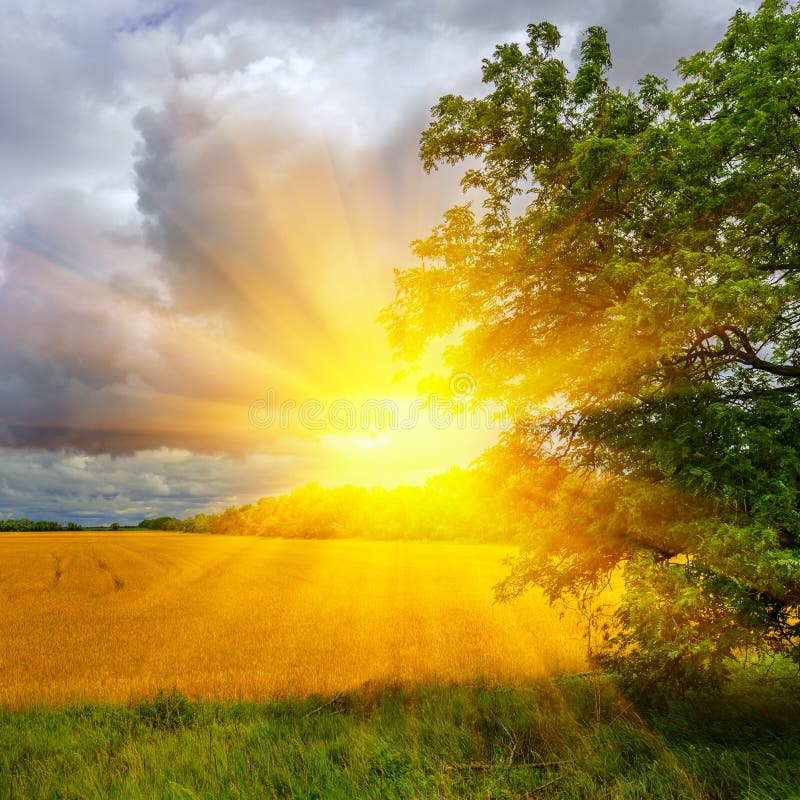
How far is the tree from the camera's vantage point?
6.21 metres

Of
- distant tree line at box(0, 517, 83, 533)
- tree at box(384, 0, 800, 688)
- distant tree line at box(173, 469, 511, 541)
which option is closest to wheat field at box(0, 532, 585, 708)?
tree at box(384, 0, 800, 688)

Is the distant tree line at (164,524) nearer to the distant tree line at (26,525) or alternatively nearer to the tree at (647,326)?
the distant tree line at (26,525)

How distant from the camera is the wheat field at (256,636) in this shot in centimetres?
1147

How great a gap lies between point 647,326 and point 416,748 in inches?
267

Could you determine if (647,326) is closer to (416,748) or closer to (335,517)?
(416,748)

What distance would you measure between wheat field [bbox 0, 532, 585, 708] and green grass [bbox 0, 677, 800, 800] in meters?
1.88

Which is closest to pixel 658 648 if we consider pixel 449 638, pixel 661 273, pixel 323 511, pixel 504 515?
pixel 504 515

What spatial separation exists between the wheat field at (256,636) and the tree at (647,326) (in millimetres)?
5782

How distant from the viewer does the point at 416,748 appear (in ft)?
21.8

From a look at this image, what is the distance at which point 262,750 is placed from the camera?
258 inches

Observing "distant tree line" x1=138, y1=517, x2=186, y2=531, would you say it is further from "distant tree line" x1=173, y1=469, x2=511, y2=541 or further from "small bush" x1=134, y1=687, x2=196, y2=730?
"small bush" x1=134, y1=687, x2=196, y2=730

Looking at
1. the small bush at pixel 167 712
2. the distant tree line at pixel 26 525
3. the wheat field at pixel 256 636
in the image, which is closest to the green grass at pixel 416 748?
the small bush at pixel 167 712

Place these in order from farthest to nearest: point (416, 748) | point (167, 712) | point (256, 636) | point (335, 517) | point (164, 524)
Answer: point (164, 524) → point (335, 517) → point (256, 636) → point (167, 712) → point (416, 748)

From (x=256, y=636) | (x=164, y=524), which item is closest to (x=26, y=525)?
(x=164, y=524)
